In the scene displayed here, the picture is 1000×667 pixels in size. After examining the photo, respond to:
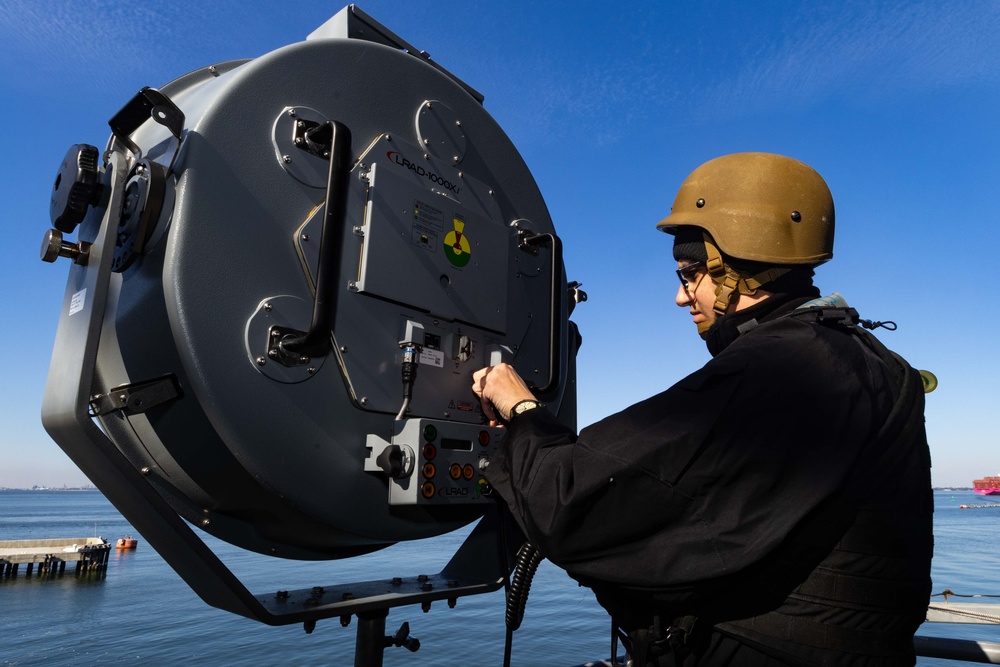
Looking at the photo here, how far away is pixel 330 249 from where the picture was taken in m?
2.21

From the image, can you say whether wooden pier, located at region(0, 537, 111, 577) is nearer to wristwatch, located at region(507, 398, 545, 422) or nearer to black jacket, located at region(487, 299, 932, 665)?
wristwatch, located at region(507, 398, 545, 422)

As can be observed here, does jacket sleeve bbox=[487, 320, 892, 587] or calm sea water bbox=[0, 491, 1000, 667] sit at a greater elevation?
jacket sleeve bbox=[487, 320, 892, 587]

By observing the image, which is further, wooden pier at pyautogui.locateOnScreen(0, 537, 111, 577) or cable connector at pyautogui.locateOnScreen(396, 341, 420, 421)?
wooden pier at pyautogui.locateOnScreen(0, 537, 111, 577)

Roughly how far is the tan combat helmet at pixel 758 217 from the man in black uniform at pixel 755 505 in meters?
0.36

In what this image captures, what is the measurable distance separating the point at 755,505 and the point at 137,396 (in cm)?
173

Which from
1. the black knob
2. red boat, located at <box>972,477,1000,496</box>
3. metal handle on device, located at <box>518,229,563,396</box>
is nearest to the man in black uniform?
metal handle on device, located at <box>518,229,563,396</box>

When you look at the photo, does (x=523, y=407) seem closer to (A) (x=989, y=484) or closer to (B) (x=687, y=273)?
(B) (x=687, y=273)

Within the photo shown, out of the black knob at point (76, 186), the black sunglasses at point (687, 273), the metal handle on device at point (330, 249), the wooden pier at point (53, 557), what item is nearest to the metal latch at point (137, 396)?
the metal handle on device at point (330, 249)

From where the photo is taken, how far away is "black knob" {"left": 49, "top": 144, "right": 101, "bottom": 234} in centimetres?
199

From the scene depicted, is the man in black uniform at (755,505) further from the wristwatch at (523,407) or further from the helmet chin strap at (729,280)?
the helmet chin strap at (729,280)

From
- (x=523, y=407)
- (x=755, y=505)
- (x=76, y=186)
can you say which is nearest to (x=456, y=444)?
(x=523, y=407)

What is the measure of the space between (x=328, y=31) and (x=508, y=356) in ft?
5.28

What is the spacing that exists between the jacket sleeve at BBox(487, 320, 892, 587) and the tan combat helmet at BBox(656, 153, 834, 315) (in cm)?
59

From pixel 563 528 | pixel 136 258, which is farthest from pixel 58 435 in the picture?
pixel 563 528
